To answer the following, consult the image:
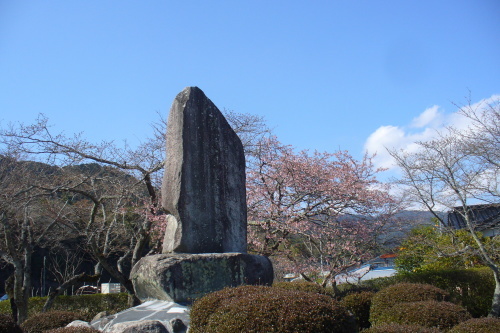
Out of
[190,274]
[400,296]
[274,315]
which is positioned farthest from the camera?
[400,296]

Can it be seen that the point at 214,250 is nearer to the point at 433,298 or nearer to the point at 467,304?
the point at 433,298

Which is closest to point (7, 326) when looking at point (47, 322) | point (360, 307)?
point (47, 322)

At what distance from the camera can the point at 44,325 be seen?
6.39 m

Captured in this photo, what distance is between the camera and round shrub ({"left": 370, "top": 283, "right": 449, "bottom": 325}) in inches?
253

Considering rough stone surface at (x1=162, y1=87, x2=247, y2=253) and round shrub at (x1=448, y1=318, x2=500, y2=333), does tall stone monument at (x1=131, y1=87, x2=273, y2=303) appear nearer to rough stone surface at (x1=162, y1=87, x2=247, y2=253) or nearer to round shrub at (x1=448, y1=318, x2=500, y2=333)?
rough stone surface at (x1=162, y1=87, x2=247, y2=253)

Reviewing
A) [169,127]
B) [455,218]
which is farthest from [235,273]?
[455,218]

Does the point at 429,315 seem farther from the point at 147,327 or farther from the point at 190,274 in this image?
the point at 147,327

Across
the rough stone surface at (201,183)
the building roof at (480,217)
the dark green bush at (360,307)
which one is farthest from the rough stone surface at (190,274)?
the building roof at (480,217)

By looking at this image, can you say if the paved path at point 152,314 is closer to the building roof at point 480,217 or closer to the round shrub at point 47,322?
the round shrub at point 47,322

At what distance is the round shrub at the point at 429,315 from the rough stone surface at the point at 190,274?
7.19 ft

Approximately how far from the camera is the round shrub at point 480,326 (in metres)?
4.55

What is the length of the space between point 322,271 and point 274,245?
4.30ft

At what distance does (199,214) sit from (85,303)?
1222 cm

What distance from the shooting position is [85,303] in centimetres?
1558
